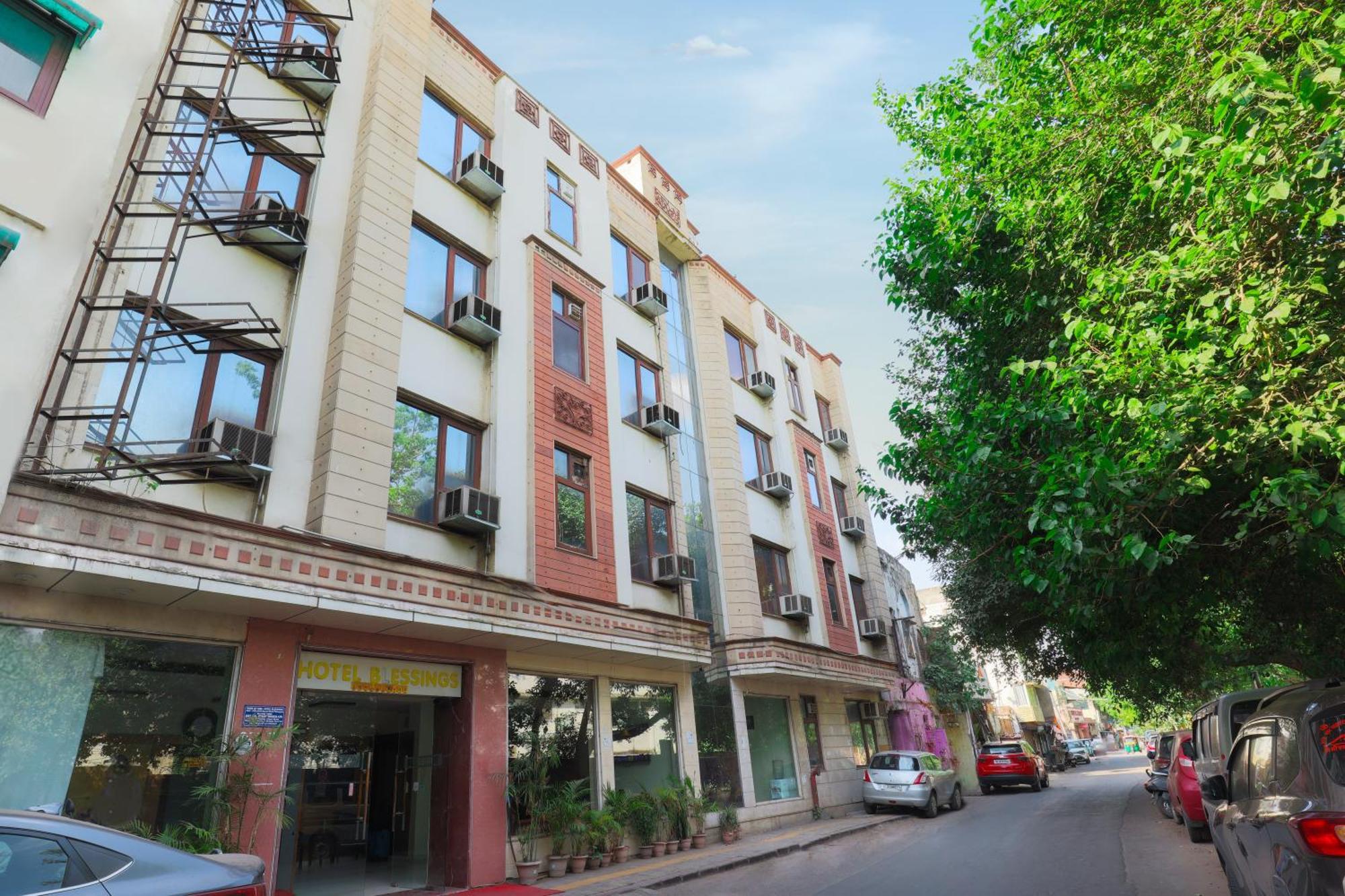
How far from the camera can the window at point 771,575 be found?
18.9 meters

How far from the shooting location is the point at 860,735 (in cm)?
2217

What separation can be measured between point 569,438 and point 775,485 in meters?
8.62

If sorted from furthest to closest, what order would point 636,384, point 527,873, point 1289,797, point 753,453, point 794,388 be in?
point 794,388, point 753,453, point 636,384, point 527,873, point 1289,797

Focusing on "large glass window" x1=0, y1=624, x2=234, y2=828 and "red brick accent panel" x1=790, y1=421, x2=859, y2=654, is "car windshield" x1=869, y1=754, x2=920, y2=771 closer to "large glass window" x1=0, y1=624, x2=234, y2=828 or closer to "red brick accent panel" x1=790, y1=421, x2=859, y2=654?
"red brick accent panel" x1=790, y1=421, x2=859, y2=654

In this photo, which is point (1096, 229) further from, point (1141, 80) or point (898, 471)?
point (898, 471)

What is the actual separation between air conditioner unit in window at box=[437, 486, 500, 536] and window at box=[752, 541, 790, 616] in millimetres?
9101

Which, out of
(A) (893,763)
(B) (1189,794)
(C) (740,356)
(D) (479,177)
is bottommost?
(B) (1189,794)

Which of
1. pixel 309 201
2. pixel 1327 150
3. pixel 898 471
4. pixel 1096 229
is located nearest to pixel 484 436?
pixel 309 201

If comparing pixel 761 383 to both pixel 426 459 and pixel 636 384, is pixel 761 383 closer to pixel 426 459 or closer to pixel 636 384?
pixel 636 384

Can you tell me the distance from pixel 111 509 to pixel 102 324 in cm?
227

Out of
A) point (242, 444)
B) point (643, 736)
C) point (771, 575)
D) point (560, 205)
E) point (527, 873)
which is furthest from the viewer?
point (771, 575)

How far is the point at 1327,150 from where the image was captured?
14.0 ft

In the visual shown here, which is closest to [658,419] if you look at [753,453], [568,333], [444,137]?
[568,333]

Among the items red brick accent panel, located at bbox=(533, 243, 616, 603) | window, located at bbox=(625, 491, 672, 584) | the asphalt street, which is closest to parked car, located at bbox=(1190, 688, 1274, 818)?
the asphalt street
